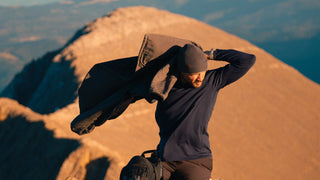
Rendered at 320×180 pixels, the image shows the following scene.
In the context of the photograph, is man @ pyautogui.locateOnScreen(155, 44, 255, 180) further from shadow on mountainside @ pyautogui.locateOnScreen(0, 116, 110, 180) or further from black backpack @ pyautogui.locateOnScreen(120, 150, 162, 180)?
shadow on mountainside @ pyautogui.locateOnScreen(0, 116, 110, 180)

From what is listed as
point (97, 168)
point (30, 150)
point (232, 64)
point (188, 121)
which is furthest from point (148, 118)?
point (188, 121)

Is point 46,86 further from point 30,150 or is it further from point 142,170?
point 142,170

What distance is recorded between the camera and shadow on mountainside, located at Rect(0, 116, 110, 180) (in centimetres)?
704

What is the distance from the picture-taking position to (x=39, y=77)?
81.3ft

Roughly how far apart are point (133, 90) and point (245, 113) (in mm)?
14632

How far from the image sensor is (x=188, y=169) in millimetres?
2598

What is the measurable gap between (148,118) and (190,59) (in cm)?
1164

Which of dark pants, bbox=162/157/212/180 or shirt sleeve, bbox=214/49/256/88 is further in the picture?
shirt sleeve, bbox=214/49/256/88

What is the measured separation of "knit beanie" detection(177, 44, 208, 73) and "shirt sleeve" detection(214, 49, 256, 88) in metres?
0.25

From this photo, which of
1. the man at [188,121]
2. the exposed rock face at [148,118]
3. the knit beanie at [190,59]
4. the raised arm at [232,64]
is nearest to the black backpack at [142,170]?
the man at [188,121]

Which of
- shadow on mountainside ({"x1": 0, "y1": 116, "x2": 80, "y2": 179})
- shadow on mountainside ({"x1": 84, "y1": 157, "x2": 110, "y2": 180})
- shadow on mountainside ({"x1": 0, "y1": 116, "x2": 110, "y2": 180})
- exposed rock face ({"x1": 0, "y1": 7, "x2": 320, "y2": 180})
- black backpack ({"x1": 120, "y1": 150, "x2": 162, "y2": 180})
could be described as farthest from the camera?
exposed rock face ({"x1": 0, "y1": 7, "x2": 320, "y2": 180})

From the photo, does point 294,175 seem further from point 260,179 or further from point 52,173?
point 52,173

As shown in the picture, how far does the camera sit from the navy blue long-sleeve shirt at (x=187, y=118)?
2588 millimetres

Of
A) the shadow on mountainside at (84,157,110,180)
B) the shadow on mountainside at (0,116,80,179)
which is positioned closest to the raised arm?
the shadow on mountainside at (84,157,110,180)
